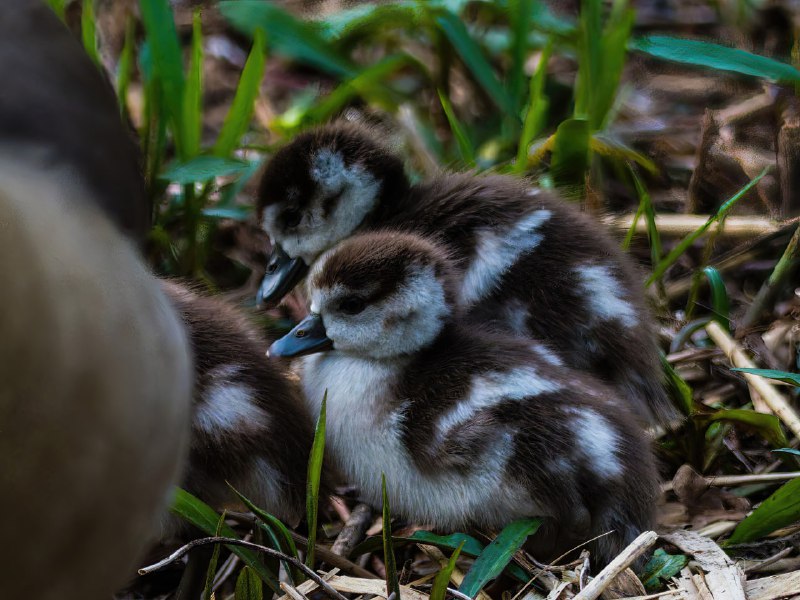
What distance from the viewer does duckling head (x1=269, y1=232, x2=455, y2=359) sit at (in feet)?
5.18

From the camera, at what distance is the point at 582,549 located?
1.49 meters

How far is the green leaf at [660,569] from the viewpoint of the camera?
143 cm

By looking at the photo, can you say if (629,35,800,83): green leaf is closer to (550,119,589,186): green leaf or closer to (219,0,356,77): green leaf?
(550,119,589,186): green leaf

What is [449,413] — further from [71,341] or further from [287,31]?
[287,31]

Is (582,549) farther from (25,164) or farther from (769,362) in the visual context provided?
(25,164)

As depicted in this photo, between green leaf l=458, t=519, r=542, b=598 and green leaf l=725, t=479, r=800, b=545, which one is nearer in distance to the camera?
green leaf l=458, t=519, r=542, b=598

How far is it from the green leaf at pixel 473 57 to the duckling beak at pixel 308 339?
2.80 ft

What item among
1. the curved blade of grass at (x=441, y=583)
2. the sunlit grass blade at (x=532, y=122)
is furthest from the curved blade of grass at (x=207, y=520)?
the sunlit grass blade at (x=532, y=122)

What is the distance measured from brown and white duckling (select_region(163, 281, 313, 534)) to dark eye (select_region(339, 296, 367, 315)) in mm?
140

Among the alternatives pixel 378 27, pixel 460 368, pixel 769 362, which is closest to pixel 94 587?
pixel 460 368

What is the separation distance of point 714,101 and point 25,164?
246cm

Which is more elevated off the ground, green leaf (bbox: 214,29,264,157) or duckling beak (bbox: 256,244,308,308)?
green leaf (bbox: 214,29,264,157)

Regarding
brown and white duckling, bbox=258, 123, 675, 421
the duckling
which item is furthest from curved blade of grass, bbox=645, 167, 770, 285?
the duckling

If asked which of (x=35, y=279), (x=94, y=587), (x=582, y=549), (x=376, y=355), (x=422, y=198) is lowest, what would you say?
(x=582, y=549)
